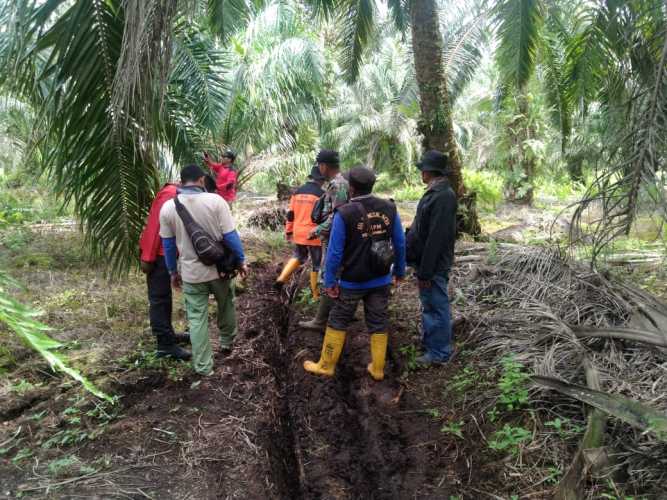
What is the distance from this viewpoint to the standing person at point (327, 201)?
5.43 m

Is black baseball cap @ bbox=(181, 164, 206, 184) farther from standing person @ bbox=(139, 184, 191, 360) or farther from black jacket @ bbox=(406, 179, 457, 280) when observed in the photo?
black jacket @ bbox=(406, 179, 457, 280)

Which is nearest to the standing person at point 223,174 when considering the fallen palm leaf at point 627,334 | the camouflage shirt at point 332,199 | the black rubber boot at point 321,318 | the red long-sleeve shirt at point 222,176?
the red long-sleeve shirt at point 222,176

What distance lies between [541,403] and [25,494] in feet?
11.9

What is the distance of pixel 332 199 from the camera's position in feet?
18.2

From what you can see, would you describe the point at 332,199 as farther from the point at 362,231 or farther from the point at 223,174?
the point at 223,174

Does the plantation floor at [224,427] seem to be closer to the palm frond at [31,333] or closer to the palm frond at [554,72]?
the palm frond at [31,333]

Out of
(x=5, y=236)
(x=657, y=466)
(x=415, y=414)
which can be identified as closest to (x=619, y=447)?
(x=657, y=466)

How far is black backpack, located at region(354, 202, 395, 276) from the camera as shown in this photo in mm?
4309

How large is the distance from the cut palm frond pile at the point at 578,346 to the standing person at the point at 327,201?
1701mm

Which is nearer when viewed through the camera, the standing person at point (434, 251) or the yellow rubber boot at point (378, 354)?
the standing person at point (434, 251)

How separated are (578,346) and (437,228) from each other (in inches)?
61.3

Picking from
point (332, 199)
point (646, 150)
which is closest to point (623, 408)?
point (646, 150)

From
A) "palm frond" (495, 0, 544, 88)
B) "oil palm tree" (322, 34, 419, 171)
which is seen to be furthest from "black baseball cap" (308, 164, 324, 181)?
"oil palm tree" (322, 34, 419, 171)

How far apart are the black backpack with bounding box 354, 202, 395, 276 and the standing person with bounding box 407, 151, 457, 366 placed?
0.36 meters
